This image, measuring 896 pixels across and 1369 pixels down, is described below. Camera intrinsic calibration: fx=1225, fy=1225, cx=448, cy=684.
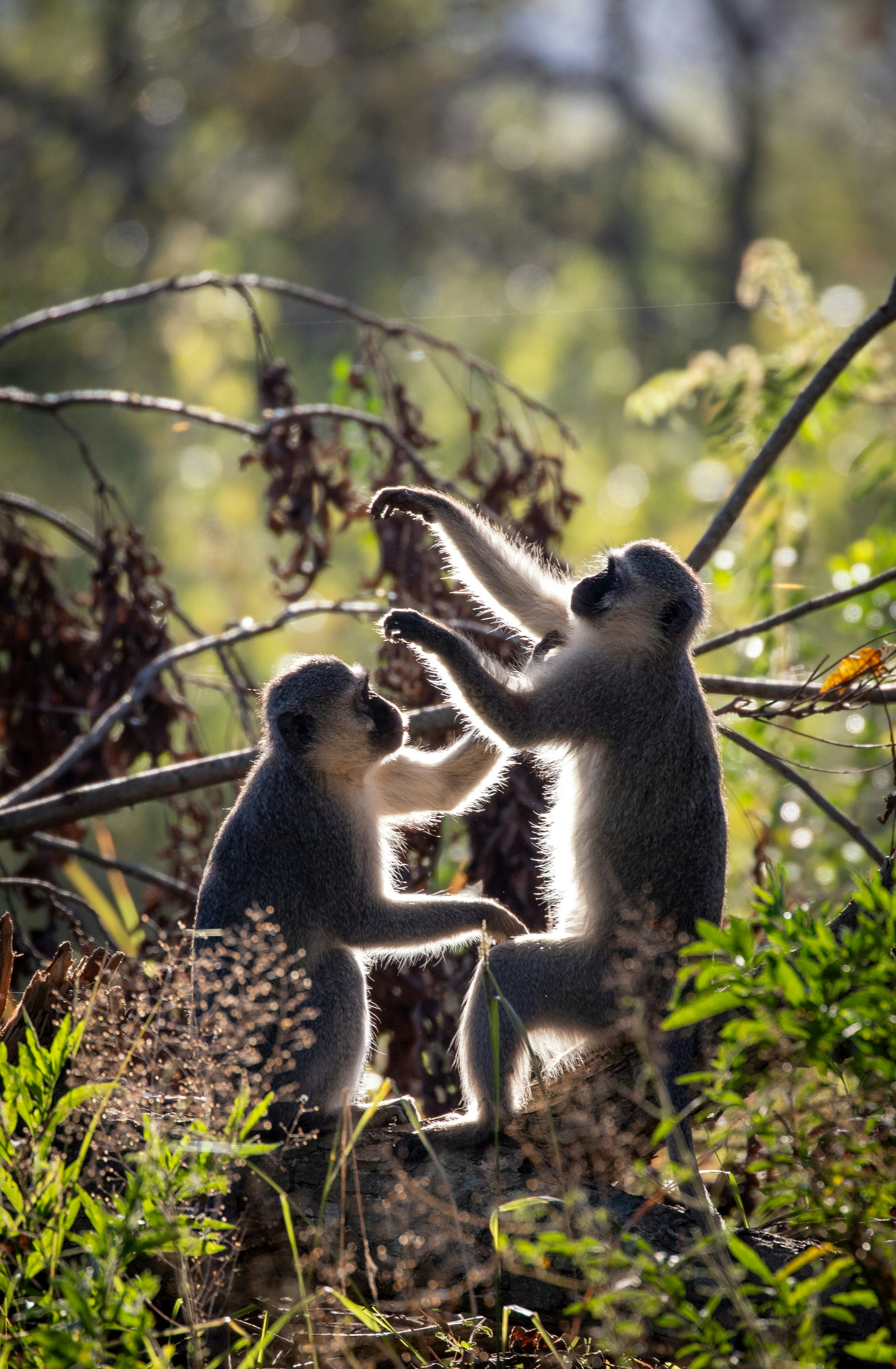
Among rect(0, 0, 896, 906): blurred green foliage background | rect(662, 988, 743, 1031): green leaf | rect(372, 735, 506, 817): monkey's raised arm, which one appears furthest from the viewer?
rect(0, 0, 896, 906): blurred green foliage background

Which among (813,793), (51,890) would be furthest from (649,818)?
(51,890)

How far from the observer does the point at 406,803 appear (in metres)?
4.82

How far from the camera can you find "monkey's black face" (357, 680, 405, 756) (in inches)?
173

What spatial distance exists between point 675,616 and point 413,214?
62.5 feet

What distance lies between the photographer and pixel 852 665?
4.38m

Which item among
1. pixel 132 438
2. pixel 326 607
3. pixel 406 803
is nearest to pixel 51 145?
pixel 132 438

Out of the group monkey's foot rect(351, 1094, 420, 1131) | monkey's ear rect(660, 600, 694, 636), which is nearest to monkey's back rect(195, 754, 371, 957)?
monkey's foot rect(351, 1094, 420, 1131)

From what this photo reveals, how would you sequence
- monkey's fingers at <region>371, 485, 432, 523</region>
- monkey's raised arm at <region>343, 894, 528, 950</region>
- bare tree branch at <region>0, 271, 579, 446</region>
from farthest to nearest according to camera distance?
1. bare tree branch at <region>0, 271, 579, 446</region>
2. monkey's fingers at <region>371, 485, 432, 523</region>
3. monkey's raised arm at <region>343, 894, 528, 950</region>

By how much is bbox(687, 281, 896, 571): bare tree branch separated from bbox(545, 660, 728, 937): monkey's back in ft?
3.09

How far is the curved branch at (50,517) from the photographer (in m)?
6.12

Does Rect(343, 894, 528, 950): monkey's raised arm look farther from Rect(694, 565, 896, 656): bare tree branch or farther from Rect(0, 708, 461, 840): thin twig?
Rect(694, 565, 896, 656): bare tree branch

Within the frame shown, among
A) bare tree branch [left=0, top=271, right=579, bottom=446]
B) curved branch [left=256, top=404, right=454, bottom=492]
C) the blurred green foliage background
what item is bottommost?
curved branch [left=256, top=404, right=454, bottom=492]

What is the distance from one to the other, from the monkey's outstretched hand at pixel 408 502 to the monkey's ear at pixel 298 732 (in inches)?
32.4

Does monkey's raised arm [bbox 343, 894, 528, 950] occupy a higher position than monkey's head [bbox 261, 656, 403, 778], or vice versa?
monkey's head [bbox 261, 656, 403, 778]
